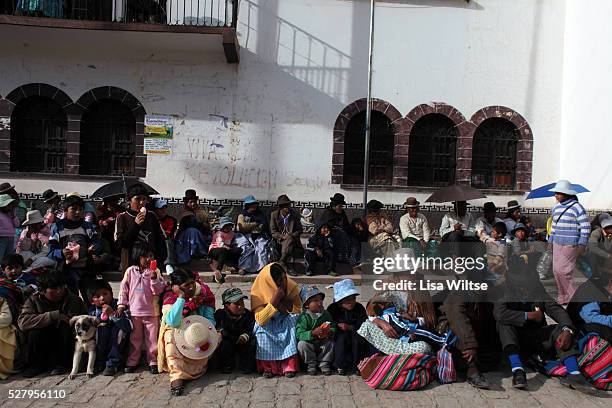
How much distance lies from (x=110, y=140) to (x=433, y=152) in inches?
278

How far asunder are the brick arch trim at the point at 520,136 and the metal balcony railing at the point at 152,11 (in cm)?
569

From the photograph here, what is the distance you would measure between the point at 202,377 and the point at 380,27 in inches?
354

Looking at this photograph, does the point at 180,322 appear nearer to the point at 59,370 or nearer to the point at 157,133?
the point at 59,370

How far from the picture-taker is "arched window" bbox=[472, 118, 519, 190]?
40.0 feet

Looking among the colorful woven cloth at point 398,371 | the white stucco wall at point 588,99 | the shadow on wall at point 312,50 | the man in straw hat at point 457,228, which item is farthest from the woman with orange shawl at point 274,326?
the white stucco wall at point 588,99

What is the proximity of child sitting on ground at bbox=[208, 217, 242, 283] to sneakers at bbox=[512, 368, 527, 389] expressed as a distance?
16.5ft

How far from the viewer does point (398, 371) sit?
4.80 m

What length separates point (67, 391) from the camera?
4594 mm

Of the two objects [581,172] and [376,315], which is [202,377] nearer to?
[376,315]

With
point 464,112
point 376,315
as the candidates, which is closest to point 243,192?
point 464,112

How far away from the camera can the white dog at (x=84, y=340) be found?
4895 millimetres

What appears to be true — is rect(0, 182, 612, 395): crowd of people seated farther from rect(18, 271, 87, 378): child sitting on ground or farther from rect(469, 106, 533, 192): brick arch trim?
rect(469, 106, 533, 192): brick arch trim

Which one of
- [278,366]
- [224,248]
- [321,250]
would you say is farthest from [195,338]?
[321,250]

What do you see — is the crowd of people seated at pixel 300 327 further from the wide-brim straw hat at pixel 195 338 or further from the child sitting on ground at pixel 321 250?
the child sitting on ground at pixel 321 250
